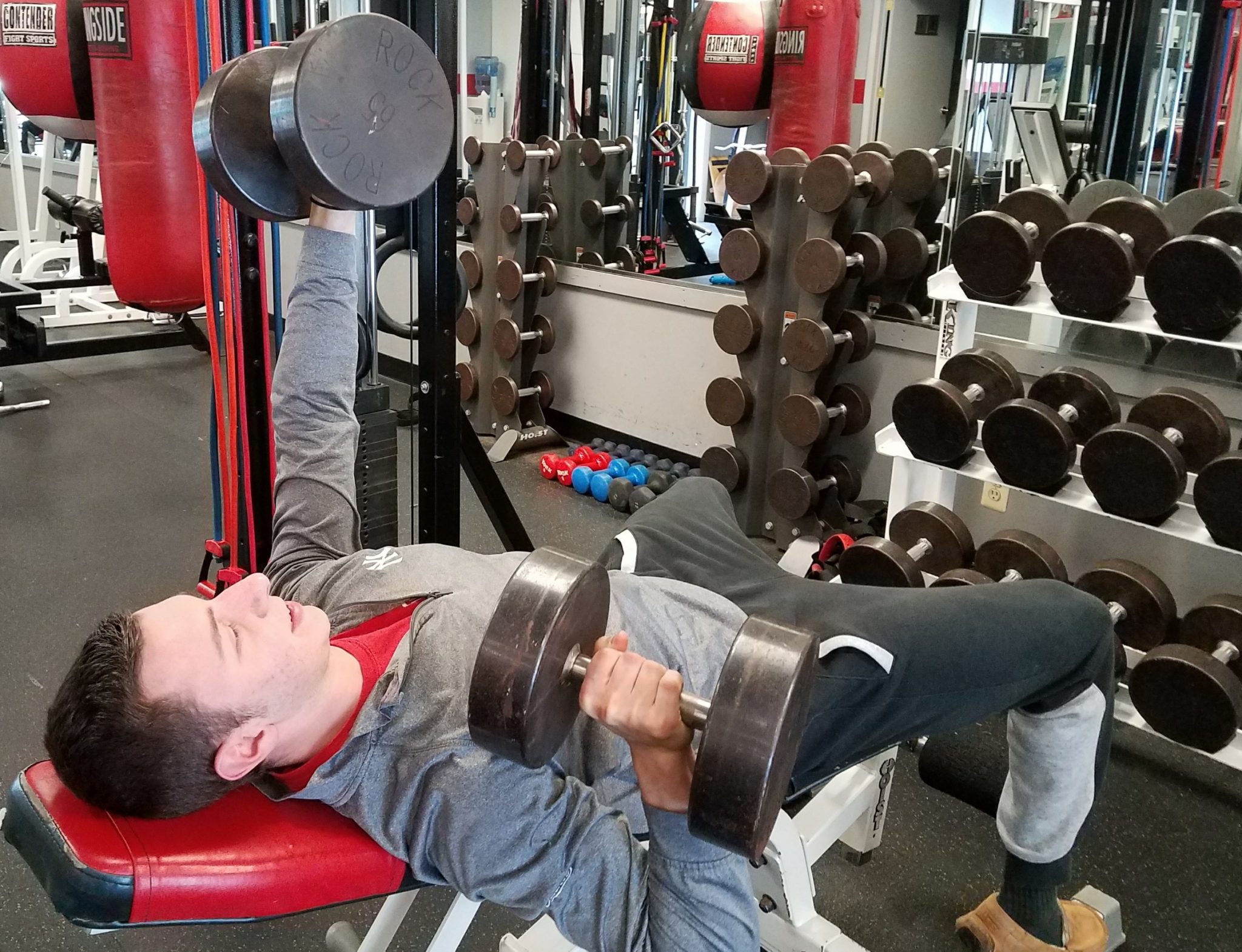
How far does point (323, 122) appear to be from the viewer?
4.00 ft

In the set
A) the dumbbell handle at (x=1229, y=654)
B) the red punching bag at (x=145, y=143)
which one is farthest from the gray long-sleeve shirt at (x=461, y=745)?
the dumbbell handle at (x=1229, y=654)

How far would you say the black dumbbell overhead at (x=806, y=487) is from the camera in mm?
3047

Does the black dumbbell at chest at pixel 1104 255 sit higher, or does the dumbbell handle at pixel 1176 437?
the black dumbbell at chest at pixel 1104 255

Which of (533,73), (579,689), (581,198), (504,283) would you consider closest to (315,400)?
(579,689)

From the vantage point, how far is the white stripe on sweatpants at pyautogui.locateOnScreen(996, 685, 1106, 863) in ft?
4.66

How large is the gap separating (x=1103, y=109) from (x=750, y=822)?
2689 mm

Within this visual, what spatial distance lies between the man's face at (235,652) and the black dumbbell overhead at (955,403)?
145cm

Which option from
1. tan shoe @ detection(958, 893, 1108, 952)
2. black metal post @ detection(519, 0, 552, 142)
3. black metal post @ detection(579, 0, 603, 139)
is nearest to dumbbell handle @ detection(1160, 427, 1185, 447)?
tan shoe @ detection(958, 893, 1108, 952)

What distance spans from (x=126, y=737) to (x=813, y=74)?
9.01 feet

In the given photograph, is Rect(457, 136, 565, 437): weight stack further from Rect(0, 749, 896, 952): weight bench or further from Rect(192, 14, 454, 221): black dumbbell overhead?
Rect(0, 749, 896, 952): weight bench

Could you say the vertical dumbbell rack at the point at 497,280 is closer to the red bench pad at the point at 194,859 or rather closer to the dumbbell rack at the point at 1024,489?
the dumbbell rack at the point at 1024,489

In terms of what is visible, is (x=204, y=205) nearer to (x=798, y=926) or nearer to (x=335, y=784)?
(x=335, y=784)

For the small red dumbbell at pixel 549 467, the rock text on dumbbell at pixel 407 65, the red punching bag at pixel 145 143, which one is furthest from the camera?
the small red dumbbell at pixel 549 467

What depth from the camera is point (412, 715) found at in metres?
1.12
